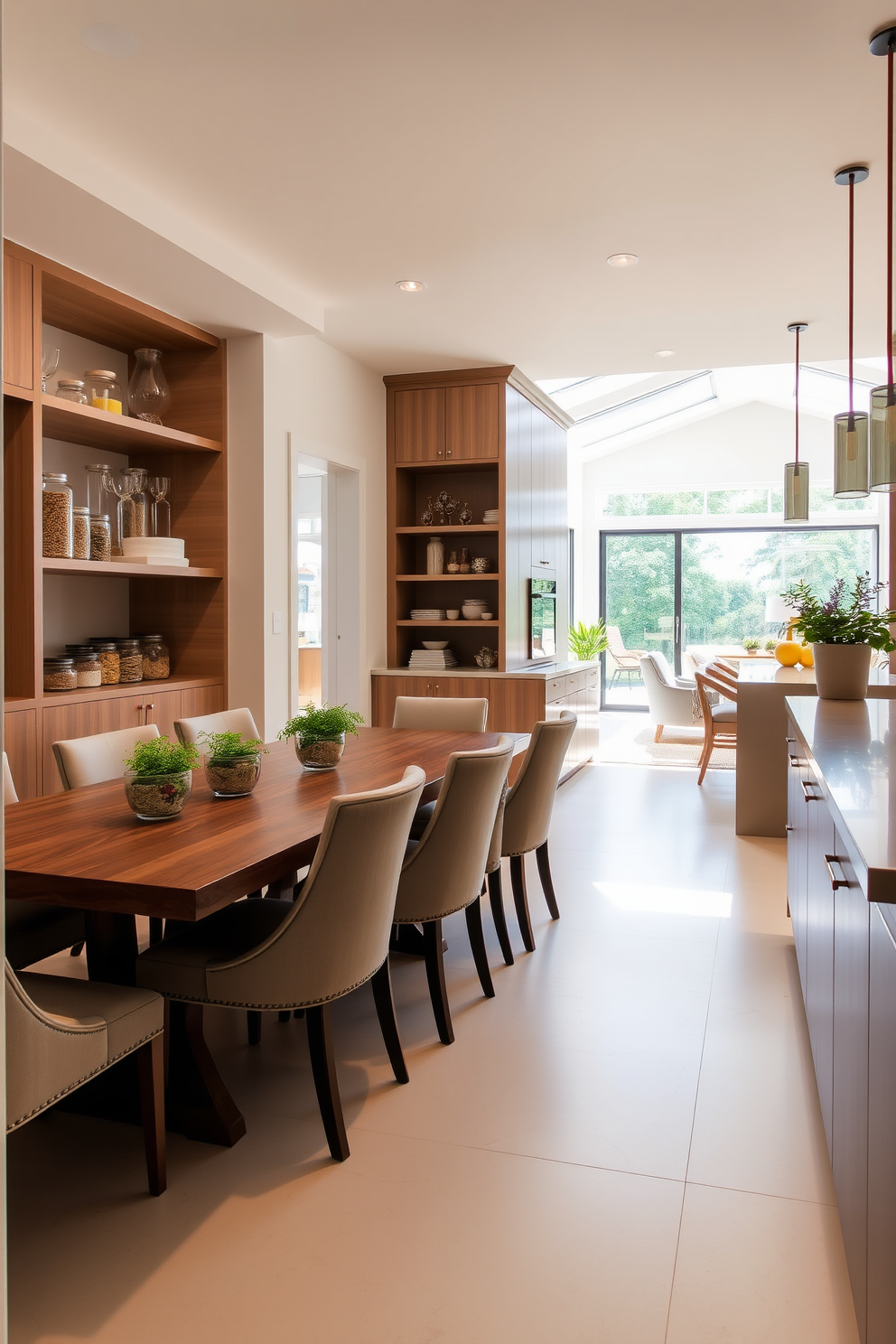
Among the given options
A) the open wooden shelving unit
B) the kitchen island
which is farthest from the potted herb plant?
the open wooden shelving unit

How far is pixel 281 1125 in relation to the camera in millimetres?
2234

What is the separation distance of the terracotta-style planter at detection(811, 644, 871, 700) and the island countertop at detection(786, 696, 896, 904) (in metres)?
0.04

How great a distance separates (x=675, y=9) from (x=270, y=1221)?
3.04 metres

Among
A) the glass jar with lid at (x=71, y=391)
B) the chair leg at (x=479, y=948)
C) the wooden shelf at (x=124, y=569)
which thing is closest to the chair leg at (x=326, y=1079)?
the chair leg at (x=479, y=948)

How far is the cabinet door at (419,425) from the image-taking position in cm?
627

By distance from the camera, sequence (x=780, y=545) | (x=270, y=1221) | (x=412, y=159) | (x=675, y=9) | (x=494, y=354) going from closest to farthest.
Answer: (x=270, y=1221) → (x=675, y=9) → (x=412, y=159) → (x=494, y=354) → (x=780, y=545)

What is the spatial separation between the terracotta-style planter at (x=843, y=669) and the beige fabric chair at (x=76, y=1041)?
8.36 ft

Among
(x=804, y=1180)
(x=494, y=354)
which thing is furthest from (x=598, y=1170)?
(x=494, y=354)

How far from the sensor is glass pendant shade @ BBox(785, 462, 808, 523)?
197 inches

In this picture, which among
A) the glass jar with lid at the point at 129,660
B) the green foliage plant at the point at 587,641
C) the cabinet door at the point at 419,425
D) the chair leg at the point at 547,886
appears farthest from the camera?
the green foliage plant at the point at 587,641

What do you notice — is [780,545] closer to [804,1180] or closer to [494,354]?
[494,354]

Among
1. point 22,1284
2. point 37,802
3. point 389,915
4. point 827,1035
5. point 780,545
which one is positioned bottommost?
point 22,1284

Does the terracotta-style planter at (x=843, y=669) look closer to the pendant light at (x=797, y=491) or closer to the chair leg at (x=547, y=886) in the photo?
the chair leg at (x=547, y=886)

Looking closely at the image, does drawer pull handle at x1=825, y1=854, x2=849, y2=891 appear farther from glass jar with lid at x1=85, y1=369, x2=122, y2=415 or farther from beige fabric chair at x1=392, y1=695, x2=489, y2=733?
glass jar with lid at x1=85, y1=369, x2=122, y2=415
